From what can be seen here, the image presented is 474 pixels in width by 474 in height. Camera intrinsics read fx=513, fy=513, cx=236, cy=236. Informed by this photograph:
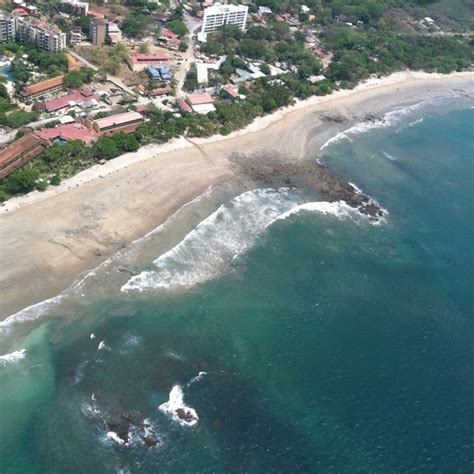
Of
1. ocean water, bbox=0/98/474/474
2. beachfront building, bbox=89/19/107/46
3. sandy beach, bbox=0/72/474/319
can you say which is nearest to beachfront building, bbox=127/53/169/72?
beachfront building, bbox=89/19/107/46

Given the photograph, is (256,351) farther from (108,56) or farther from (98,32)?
(98,32)

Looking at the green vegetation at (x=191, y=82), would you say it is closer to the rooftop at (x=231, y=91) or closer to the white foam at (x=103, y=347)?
the rooftop at (x=231, y=91)

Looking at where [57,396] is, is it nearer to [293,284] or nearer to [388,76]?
[293,284]

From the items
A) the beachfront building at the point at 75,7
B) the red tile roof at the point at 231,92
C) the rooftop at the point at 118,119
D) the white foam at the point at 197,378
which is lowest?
the white foam at the point at 197,378

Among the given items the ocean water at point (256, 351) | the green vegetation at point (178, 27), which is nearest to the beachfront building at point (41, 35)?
the green vegetation at point (178, 27)

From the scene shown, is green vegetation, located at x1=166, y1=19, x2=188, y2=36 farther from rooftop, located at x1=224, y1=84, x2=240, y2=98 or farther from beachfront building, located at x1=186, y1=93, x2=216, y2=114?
beachfront building, located at x1=186, y1=93, x2=216, y2=114
